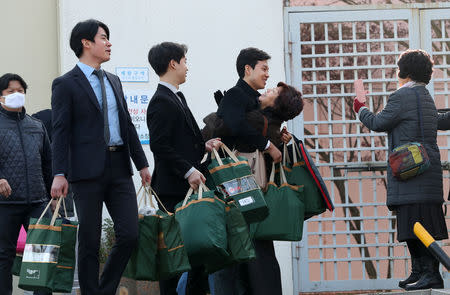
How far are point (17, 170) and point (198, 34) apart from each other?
9.24ft

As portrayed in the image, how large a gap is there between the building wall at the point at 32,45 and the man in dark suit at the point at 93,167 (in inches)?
144

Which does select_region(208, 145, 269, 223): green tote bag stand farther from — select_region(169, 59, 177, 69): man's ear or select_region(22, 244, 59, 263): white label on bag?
select_region(22, 244, 59, 263): white label on bag

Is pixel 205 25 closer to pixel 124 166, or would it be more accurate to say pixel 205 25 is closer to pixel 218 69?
pixel 218 69

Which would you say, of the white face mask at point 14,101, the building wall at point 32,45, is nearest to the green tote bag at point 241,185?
the white face mask at point 14,101

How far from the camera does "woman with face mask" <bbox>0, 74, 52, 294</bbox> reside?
6.98 meters

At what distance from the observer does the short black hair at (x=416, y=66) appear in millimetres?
6727

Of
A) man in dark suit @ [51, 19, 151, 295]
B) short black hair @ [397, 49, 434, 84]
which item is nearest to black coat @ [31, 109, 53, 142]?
man in dark suit @ [51, 19, 151, 295]

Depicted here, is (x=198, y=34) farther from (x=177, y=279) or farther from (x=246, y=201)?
(x=177, y=279)

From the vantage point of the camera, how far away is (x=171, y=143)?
5656 millimetres

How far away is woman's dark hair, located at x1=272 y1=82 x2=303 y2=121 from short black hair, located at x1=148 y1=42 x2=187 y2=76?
0.72 meters

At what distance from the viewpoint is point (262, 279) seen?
5.89 meters

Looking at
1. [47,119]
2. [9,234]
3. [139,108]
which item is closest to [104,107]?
[9,234]

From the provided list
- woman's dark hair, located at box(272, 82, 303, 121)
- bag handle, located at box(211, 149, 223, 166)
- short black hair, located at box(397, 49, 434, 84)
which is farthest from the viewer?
short black hair, located at box(397, 49, 434, 84)

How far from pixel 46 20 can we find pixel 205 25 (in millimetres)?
1596
